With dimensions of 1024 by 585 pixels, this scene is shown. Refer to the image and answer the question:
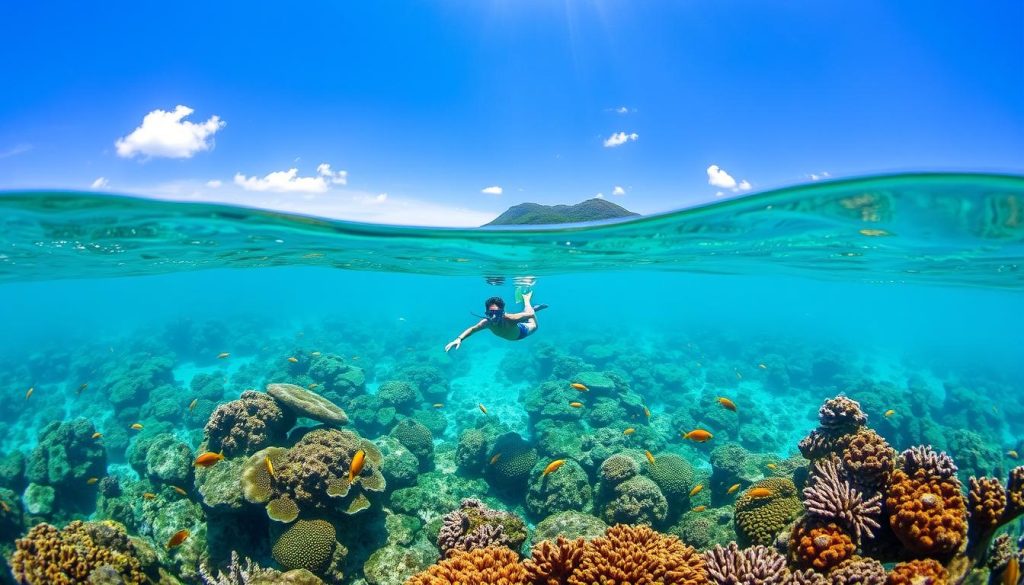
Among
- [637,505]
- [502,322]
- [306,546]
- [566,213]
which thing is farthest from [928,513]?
[566,213]

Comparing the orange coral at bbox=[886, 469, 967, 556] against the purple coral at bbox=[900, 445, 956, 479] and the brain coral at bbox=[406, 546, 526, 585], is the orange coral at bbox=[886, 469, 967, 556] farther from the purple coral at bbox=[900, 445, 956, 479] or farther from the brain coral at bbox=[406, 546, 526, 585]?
the brain coral at bbox=[406, 546, 526, 585]

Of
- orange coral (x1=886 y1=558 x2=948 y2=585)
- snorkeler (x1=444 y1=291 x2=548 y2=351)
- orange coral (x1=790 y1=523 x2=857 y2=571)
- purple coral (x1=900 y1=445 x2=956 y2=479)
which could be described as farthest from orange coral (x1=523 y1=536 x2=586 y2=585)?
snorkeler (x1=444 y1=291 x2=548 y2=351)

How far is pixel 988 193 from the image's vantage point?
9359mm

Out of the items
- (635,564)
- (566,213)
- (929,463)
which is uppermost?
(566,213)

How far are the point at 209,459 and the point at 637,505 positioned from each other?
8.44 metres

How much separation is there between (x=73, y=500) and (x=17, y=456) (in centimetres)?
258

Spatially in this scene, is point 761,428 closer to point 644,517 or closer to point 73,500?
point 644,517

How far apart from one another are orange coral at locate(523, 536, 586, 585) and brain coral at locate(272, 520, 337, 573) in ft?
14.8

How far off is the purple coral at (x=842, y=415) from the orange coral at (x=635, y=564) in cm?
311

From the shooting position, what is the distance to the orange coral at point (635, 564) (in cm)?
427

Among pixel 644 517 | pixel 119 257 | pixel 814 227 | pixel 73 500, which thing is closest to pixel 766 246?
pixel 814 227

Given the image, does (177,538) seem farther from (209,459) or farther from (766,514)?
(766,514)

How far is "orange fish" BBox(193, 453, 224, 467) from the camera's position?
7863 millimetres

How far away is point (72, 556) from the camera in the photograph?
5.70m
